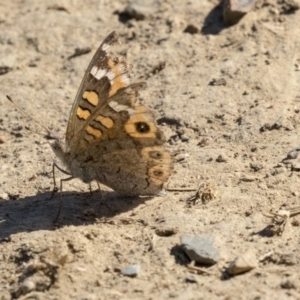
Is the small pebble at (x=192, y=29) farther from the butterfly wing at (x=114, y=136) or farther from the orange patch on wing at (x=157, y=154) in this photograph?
the orange patch on wing at (x=157, y=154)

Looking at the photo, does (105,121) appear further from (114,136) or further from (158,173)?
(158,173)

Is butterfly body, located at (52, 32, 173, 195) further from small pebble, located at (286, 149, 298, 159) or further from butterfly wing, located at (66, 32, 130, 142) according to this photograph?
small pebble, located at (286, 149, 298, 159)

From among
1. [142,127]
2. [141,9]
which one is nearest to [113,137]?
[142,127]

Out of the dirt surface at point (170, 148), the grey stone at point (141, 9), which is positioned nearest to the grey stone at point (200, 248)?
the dirt surface at point (170, 148)

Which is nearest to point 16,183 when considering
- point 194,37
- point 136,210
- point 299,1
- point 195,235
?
point 136,210

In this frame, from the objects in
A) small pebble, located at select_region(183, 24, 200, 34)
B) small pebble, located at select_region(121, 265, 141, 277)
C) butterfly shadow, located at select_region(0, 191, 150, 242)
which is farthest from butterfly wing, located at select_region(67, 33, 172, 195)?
small pebble, located at select_region(183, 24, 200, 34)

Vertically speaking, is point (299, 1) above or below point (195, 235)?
above

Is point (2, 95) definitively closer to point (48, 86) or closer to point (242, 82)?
point (48, 86)
